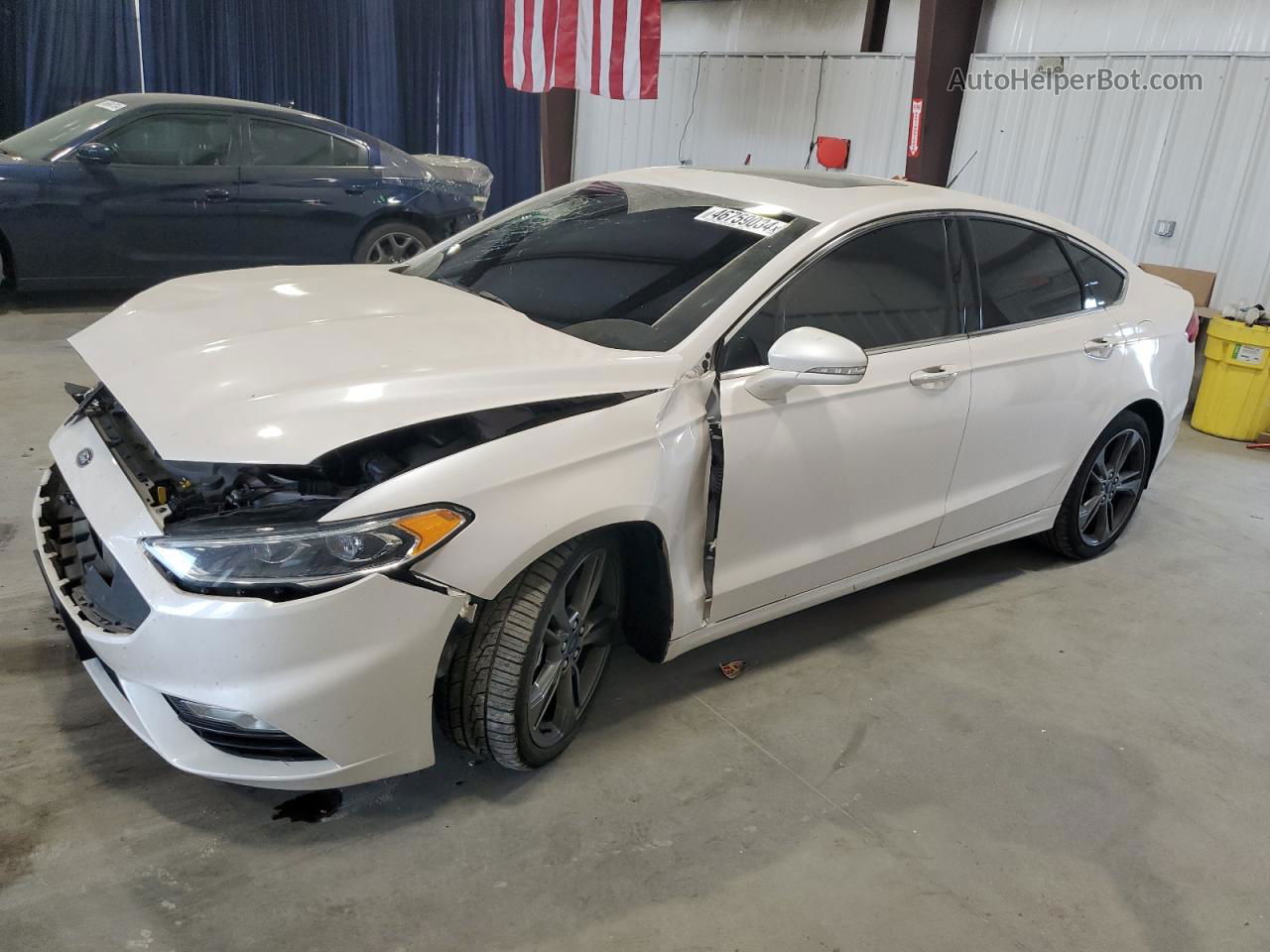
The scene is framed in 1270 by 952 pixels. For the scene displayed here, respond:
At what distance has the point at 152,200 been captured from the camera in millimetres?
6137

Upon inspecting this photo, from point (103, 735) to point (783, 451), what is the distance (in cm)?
182

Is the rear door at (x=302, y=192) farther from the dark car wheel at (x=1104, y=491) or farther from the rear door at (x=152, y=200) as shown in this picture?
the dark car wheel at (x=1104, y=491)

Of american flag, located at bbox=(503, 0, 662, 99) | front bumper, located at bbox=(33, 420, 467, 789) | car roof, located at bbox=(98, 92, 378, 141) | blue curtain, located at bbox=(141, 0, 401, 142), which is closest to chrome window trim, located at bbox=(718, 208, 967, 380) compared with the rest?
front bumper, located at bbox=(33, 420, 467, 789)

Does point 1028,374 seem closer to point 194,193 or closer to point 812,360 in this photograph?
point 812,360

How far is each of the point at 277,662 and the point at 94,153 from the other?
5.31 m

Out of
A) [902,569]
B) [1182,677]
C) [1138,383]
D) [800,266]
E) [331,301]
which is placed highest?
[800,266]

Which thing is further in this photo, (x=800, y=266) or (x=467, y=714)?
(x=800, y=266)

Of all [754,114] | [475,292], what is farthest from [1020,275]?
[754,114]

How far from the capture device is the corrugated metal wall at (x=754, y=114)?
8.08 m

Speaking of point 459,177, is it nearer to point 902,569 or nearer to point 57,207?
point 57,207

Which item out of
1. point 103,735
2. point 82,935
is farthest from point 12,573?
point 82,935

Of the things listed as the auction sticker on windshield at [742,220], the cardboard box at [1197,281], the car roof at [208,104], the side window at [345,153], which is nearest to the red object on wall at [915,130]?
the cardboard box at [1197,281]

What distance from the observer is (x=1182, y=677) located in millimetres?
3234

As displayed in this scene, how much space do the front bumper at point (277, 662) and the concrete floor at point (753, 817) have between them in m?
0.25
